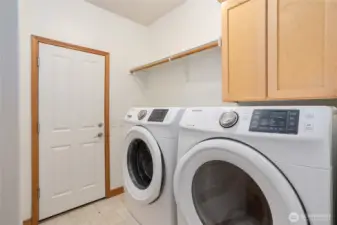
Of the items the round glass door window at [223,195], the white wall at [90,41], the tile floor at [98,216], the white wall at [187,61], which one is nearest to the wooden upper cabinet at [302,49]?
the round glass door window at [223,195]

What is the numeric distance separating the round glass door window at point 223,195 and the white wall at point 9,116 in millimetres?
763

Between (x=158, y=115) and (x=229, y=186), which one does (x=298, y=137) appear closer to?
(x=229, y=186)

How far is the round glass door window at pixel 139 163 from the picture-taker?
1.67m

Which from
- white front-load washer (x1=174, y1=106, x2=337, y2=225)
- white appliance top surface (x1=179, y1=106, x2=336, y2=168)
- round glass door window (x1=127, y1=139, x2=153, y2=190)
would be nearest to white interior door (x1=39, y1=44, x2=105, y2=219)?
round glass door window (x1=127, y1=139, x2=153, y2=190)

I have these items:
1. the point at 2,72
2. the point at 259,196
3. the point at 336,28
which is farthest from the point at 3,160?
the point at 336,28

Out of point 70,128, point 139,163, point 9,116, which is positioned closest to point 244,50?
point 139,163

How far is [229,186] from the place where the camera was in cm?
102

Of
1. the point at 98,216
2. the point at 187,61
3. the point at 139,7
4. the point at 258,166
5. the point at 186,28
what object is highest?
the point at 139,7

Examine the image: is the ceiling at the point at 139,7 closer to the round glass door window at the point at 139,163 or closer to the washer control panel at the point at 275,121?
the round glass door window at the point at 139,163

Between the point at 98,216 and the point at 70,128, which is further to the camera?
the point at 70,128

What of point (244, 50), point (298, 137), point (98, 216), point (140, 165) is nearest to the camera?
point (298, 137)

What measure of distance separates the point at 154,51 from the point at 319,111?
2.41 meters

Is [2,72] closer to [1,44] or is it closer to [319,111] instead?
[1,44]

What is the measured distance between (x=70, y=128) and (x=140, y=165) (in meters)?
0.93
